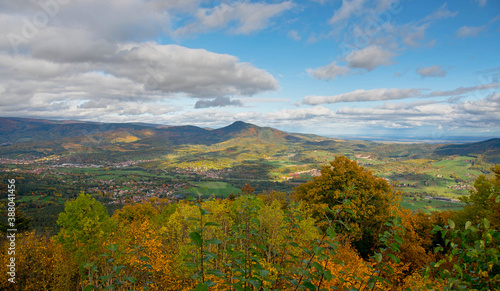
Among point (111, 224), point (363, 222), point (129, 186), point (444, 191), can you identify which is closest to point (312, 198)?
point (363, 222)

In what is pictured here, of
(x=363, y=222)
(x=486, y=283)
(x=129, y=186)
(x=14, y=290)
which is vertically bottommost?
(x=129, y=186)

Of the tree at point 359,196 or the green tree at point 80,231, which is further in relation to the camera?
the tree at point 359,196

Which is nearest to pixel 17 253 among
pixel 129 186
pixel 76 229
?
pixel 76 229

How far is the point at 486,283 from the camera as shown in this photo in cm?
349

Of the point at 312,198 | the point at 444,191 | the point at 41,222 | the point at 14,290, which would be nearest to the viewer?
the point at 14,290

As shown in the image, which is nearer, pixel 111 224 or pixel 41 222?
pixel 111 224

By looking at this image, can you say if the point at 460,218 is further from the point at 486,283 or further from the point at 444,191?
the point at 444,191

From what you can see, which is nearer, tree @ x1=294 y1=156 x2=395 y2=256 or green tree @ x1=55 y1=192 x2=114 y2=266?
green tree @ x1=55 y1=192 x2=114 y2=266

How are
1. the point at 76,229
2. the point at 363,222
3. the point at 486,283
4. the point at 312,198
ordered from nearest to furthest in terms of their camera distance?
the point at 486,283 → the point at 76,229 → the point at 363,222 → the point at 312,198

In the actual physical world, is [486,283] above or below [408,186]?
above

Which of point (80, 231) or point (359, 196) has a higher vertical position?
point (359, 196)

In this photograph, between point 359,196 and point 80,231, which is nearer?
point 80,231

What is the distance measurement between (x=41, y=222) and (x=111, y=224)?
7766 centimetres

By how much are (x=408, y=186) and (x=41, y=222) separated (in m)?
199
